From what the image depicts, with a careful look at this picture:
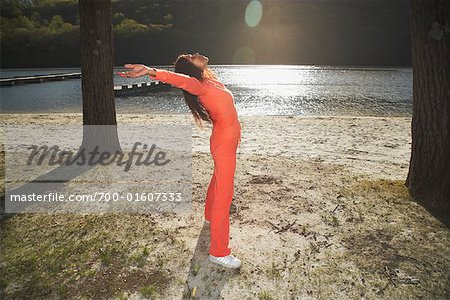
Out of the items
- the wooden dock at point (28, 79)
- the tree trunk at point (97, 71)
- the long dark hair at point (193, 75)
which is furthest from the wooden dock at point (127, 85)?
the long dark hair at point (193, 75)

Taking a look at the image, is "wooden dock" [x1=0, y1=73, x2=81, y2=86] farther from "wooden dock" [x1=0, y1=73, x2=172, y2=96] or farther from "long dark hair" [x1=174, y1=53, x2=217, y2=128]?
"long dark hair" [x1=174, y1=53, x2=217, y2=128]

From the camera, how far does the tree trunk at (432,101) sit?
4707mm

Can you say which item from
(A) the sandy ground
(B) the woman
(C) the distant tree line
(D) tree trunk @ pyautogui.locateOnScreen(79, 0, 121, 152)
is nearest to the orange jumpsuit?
(B) the woman

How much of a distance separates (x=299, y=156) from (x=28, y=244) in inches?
218

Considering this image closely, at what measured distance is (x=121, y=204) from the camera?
17.1ft

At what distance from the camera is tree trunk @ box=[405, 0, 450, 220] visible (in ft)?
15.4

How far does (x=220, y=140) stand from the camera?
142 inches

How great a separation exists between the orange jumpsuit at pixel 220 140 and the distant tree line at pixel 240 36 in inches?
4047

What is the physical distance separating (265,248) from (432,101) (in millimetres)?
3174

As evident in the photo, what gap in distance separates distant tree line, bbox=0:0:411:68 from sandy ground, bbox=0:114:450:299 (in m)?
102

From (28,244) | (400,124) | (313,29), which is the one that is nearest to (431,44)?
(28,244)

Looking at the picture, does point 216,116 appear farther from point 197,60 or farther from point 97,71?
point 97,71

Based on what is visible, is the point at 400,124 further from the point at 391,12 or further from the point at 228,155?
the point at 391,12

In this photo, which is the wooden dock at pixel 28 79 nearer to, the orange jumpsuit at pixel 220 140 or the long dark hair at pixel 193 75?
the long dark hair at pixel 193 75
